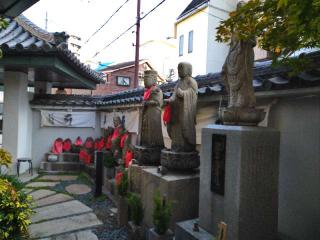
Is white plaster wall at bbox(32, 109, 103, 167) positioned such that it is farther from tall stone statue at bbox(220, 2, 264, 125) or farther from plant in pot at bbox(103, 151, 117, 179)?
tall stone statue at bbox(220, 2, 264, 125)

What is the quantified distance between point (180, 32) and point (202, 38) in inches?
158

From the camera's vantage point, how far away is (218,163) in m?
4.54

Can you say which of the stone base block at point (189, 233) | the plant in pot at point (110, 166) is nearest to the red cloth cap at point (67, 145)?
the plant in pot at point (110, 166)

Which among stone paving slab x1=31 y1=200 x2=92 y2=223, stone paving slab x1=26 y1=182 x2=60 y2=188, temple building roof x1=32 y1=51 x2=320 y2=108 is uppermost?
temple building roof x1=32 y1=51 x2=320 y2=108

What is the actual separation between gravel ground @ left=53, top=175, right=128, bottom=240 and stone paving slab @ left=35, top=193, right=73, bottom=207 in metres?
0.32

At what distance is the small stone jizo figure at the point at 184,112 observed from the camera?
6.22m

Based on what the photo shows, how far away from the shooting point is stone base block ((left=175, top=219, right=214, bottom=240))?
4520 mm

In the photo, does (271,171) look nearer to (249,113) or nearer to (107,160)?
(249,113)

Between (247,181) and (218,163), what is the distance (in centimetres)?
61

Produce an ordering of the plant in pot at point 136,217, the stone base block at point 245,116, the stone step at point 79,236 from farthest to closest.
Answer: the stone step at point 79,236, the plant in pot at point 136,217, the stone base block at point 245,116

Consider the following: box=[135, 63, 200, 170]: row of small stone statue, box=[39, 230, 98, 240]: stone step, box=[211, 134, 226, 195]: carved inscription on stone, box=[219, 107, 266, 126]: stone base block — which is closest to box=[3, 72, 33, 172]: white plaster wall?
box=[39, 230, 98, 240]: stone step

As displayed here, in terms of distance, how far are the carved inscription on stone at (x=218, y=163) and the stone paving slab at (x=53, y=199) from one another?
6.08 meters

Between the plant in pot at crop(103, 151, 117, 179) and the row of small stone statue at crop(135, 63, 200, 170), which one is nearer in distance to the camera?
the row of small stone statue at crop(135, 63, 200, 170)

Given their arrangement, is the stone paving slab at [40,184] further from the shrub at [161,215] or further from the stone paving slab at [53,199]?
the shrub at [161,215]
